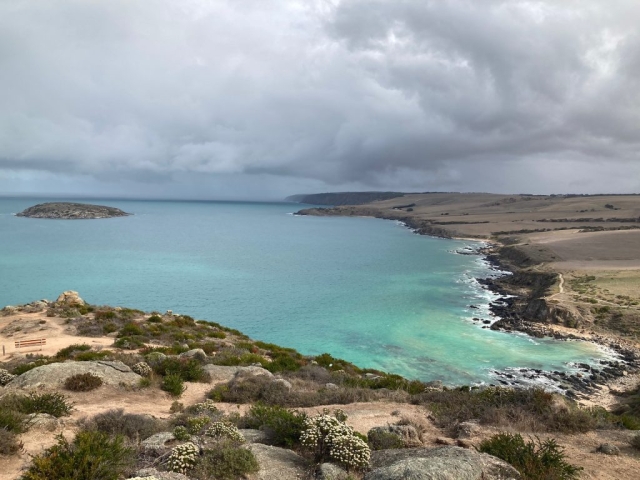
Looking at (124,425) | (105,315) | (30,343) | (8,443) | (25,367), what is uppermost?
(8,443)

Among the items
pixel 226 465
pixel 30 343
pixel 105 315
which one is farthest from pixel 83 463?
pixel 105 315

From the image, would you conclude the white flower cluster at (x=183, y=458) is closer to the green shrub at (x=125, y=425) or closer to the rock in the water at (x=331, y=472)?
the rock in the water at (x=331, y=472)

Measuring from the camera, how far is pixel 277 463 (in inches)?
323

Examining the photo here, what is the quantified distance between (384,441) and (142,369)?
1178 centimetres

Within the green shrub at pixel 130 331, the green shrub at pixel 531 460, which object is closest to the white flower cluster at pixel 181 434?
the green shrub at pixel 531 460

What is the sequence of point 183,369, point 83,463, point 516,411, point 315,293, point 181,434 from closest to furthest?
point 83,463 < point 181,434 < point 516,411 < point 183,369 < point 315,293

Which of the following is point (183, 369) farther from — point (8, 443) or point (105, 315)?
point (105, 315)

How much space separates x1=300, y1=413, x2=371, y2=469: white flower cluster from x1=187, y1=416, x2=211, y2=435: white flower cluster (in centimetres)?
317

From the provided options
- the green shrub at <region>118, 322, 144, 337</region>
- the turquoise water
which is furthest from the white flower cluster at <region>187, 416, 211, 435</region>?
the turquoise water

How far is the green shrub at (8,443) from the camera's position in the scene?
855 centimetres

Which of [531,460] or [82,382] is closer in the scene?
[531,460]

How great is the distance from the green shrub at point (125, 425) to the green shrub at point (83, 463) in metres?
2.99

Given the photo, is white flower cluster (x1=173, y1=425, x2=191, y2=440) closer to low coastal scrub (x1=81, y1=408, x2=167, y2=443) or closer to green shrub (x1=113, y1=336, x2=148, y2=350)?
low coastal scrub (x1=81, y1=408, x2=167, y2=443)

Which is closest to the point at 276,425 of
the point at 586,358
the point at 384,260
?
the point at 586,358
